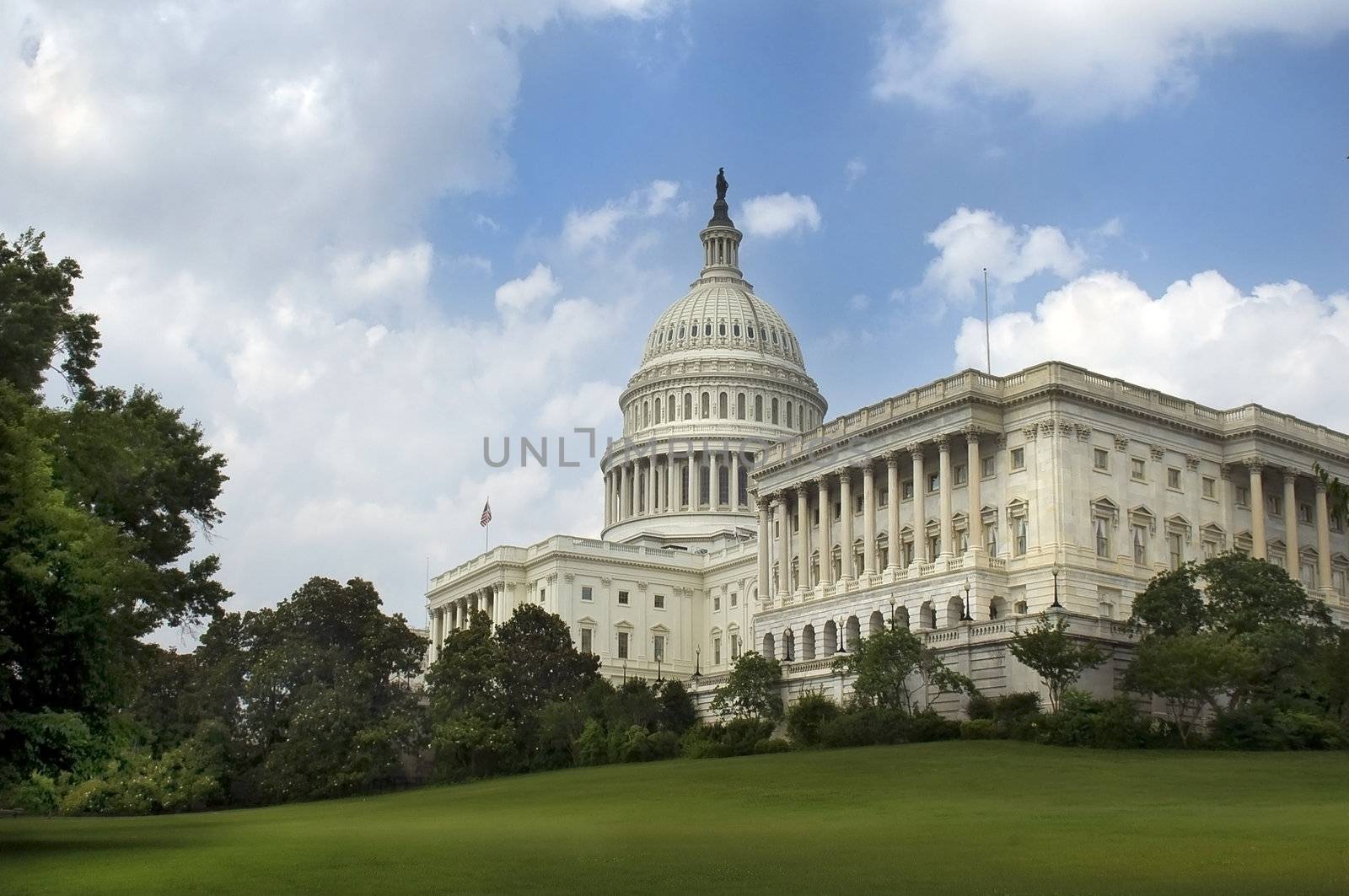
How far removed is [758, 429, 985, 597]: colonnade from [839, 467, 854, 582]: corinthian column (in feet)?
0.18

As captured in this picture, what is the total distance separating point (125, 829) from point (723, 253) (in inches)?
5535

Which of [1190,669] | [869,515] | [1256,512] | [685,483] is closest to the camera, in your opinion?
[1190,669]

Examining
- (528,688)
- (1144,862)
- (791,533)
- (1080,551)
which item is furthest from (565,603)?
(1144,862)

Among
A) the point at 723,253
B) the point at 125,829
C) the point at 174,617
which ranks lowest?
the point at 125,829

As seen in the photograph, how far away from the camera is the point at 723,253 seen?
637 ft

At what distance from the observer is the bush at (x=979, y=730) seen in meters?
75.6

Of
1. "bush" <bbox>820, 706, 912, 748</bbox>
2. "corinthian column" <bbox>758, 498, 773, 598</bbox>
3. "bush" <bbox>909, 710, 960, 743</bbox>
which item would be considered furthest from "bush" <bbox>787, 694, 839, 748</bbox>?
"corinthian column" <bbox>758, 498, 773, 598</bbox>

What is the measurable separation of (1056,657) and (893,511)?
32.8 meters

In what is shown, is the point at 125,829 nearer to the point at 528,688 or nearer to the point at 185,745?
the point at 185,745

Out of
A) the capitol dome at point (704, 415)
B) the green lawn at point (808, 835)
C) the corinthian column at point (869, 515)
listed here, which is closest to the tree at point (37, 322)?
the green lawn at point (808, 835)

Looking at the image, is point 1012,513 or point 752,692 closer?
point 752,692

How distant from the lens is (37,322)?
5378 cm

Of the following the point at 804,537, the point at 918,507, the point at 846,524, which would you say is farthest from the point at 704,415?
the point at 918,507

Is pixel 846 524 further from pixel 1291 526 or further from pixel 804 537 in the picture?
pixel 1291 526
